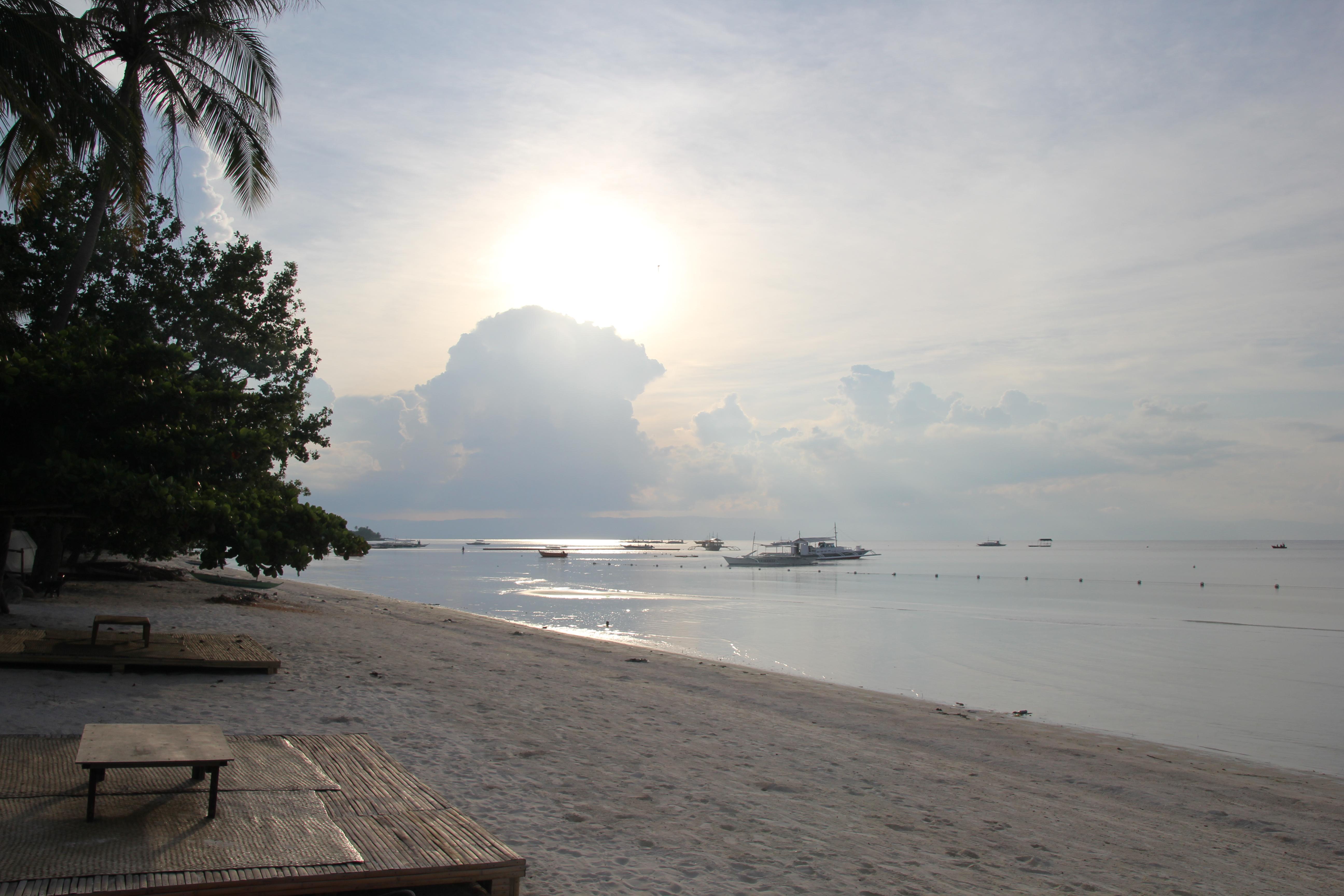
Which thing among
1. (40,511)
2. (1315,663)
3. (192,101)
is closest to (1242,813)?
(40,511)

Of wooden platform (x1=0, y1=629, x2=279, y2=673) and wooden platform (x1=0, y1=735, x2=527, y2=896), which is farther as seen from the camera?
wooden platform (x1=0, y1=629, x2=279, y2=673)

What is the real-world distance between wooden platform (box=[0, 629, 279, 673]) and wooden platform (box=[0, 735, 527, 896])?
516 cm

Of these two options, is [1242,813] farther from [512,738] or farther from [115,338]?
[115,338]

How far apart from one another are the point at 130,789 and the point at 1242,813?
9516mm

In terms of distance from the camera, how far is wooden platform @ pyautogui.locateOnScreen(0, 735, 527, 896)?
126 inches

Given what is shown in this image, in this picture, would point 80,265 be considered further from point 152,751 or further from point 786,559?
point 786,559

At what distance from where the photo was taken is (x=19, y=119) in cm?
1101

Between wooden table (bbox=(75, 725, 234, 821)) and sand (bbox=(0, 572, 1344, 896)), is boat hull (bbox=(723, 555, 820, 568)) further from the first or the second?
wooden table (bbox=(75, 725, 234, 821))

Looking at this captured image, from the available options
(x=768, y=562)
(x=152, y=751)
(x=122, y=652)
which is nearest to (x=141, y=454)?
(x=122, y=652)

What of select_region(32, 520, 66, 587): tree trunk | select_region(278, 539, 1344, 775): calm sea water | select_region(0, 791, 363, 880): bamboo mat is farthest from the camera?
select_region(32, 520, 66, 587): tree trunk

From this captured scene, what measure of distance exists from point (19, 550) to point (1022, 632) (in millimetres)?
30848

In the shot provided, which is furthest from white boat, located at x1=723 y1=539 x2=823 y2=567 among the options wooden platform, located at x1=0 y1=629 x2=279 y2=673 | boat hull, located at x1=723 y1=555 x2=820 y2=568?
wooden platform, located at x1=0 y1=629 x2=279 y2=673

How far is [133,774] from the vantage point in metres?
4.60

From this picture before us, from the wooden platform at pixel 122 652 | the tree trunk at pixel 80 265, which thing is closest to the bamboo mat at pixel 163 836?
the wooden platform at pixel 122 652
